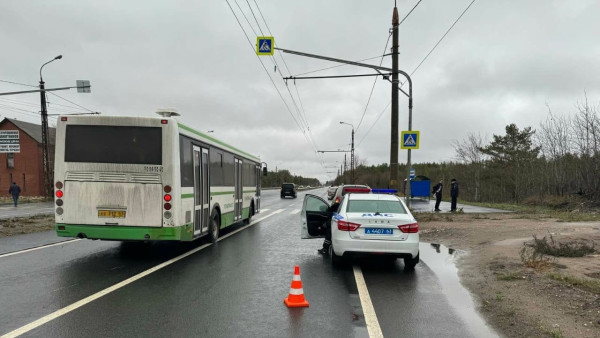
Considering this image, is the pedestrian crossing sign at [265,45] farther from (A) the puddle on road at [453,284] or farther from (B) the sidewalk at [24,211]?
(B) the sidewalk at [24,211]

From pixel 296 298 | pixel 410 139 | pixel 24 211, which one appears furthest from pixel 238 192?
pixel 24 211

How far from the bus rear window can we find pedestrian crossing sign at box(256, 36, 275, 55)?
587cm

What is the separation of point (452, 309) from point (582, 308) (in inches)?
62.8

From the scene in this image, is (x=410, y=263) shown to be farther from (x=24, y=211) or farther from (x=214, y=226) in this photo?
(x=24, y=211)

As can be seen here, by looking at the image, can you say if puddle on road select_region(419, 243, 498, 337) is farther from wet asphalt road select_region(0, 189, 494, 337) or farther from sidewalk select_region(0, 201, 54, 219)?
sidewalk select_region(0, 201, 54, 219)

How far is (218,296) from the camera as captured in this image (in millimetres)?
5863

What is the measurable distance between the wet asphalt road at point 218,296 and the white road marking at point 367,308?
0.07 metres

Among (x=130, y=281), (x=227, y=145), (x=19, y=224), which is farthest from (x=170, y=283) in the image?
(x=19, y=224)

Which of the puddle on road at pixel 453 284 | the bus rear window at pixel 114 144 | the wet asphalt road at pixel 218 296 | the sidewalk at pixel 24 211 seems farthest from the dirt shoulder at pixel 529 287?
the sidewalk at pixel 24 211

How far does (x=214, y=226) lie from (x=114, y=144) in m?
3.77

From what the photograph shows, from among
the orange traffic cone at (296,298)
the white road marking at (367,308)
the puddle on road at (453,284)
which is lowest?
the puddle on road at (453,284)

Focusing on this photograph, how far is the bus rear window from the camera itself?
26.8 feet

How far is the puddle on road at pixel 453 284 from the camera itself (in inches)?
192

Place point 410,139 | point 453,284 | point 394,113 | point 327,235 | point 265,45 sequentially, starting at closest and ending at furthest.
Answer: point 453,284, point 327,235, point 265,45, point 410,139, point 394,113
